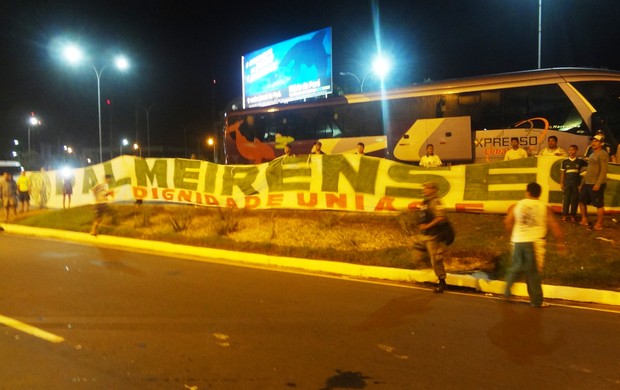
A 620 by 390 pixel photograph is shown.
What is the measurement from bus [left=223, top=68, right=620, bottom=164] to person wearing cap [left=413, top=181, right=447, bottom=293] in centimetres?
901

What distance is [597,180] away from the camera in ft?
30.8

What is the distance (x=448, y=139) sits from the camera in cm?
1683

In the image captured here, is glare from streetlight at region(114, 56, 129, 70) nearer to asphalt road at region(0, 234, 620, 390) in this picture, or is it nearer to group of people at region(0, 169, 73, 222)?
group of people at region(0, 169, 73, 222)

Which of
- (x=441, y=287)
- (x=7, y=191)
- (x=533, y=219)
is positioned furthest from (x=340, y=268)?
(x=7, y=191)

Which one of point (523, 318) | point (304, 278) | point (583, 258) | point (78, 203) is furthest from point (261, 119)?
point (523, 318)

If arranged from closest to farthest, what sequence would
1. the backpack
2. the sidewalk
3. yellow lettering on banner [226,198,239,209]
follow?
1. the sidewalk
2. the backpack
3. yellow lettering on banner [226,198,239,209]

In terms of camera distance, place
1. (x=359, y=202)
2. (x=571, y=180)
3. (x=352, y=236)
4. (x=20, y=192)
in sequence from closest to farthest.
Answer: (x=571, y=180), (x=352, y=236), (x=359, y=202), (x=20, y=192)

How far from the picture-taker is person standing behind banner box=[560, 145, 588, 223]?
9945 millimetres

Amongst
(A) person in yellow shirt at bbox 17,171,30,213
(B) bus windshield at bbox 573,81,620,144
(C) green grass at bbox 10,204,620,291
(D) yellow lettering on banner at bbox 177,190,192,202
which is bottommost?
(C) green grass at bbox 10,204,620,291

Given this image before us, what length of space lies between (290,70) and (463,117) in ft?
55.9

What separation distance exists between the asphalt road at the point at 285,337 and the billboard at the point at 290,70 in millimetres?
22451

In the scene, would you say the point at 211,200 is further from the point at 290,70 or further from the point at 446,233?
the point at 290,70

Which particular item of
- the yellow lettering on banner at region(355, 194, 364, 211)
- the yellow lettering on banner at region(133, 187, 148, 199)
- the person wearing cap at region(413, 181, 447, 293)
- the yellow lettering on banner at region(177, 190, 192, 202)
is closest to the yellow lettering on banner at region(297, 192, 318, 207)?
the yellow lettering on banner at region(355, 194, 364, 211)

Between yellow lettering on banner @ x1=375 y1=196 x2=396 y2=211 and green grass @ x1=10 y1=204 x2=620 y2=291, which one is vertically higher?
yellow lettering on banner @ x1=375 y1=196 x2=396 y2=211
